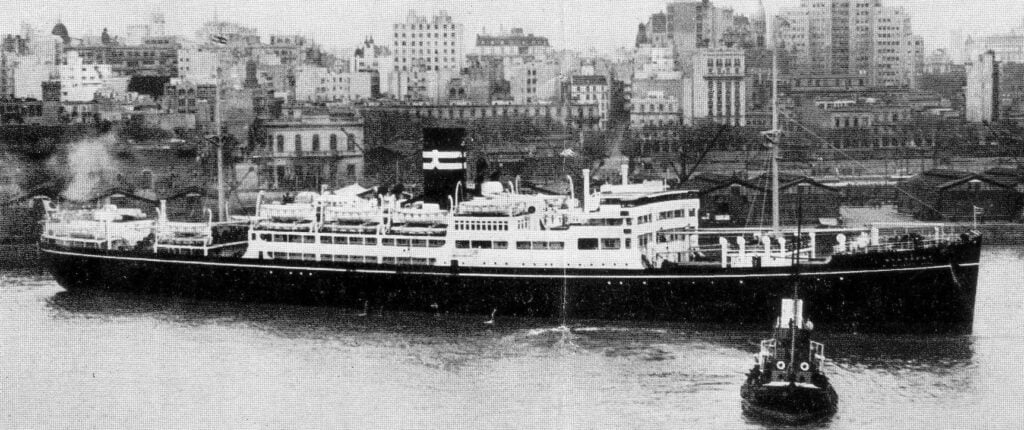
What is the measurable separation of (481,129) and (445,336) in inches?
1002

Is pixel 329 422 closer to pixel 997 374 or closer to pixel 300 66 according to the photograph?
pixel 997 374

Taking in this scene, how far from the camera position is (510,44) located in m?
58.6

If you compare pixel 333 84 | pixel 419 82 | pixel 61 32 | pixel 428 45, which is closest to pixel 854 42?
pixel 428 45

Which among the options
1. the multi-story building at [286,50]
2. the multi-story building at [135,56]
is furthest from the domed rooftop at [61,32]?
the multi-story building at [286,50]

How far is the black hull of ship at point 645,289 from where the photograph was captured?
18672mm

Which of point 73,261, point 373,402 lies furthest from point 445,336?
point 73,261

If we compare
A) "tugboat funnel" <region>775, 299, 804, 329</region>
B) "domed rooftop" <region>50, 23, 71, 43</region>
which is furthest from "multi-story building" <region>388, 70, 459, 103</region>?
"tugboat funnel" <region>775, 299, 804, 329</region>

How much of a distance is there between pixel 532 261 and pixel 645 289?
172 cm

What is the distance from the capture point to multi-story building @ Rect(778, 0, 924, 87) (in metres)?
56.8

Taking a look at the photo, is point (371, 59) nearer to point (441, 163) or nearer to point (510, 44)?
point (510, 44)

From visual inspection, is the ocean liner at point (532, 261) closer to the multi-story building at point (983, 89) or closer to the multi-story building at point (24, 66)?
the multi-story building at point (24, 66)

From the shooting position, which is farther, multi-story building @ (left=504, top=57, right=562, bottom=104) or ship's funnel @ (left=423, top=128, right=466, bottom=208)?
multi-story building @ (left=504, top=57, right=562, bottom=104)

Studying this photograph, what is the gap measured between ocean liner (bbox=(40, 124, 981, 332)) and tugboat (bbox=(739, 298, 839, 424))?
165 inches

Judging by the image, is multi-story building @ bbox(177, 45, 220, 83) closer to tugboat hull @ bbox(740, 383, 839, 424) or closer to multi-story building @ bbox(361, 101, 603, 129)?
multi-story building @ bbox(361, 101, 603, 129)
